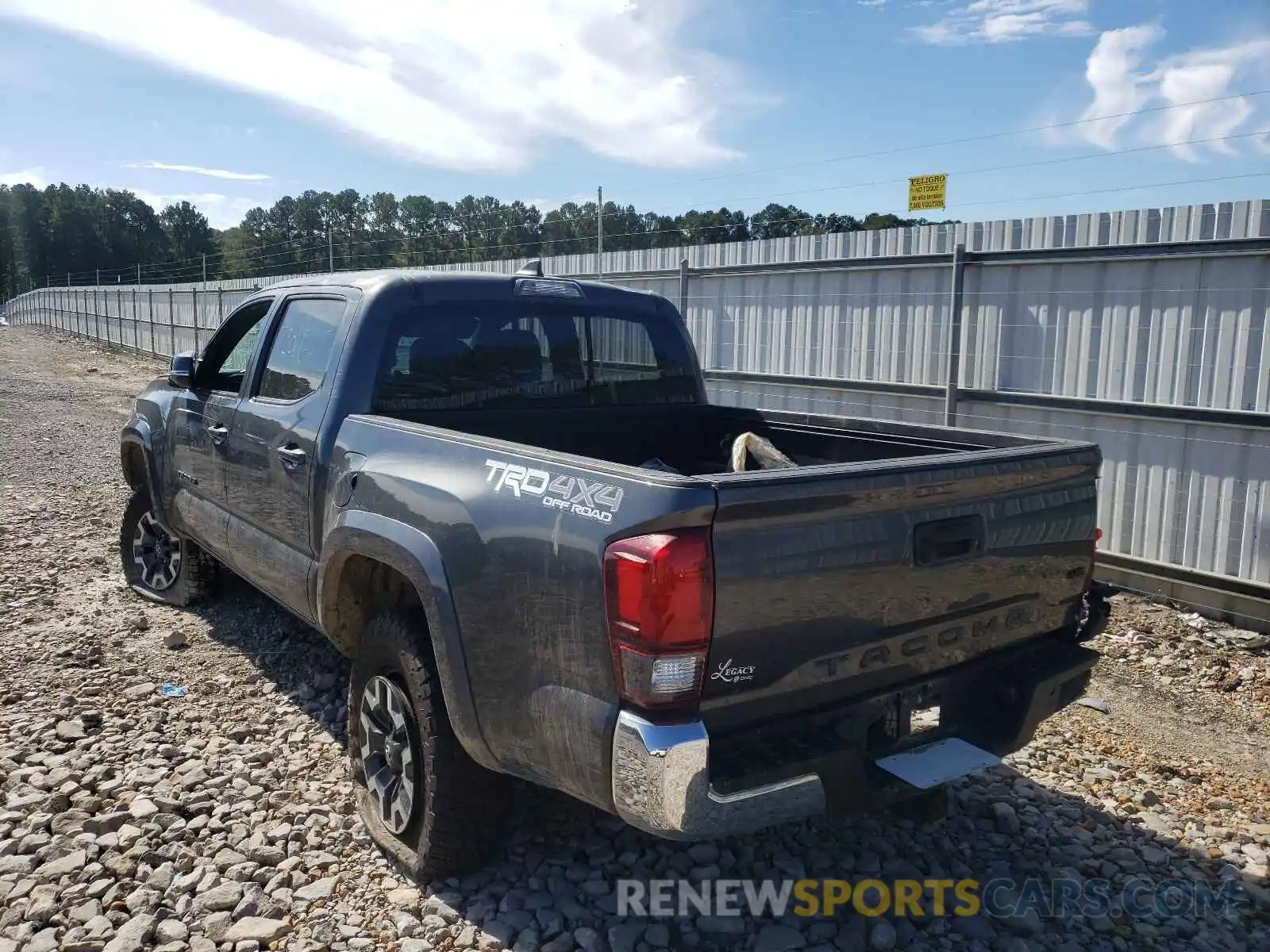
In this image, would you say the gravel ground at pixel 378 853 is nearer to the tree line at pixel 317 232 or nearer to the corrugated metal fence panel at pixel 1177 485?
the corrugated metal fence panel at pixel 1177 485

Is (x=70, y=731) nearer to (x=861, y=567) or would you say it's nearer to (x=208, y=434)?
(x=208, y=434)

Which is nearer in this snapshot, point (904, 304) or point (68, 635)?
point (68, 635)

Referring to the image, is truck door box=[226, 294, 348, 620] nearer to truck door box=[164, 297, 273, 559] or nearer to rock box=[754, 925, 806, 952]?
truck door box=[164, 297, 273, 559]

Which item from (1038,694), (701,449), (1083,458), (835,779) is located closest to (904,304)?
(701,449)

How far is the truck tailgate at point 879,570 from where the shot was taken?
2.37 metres

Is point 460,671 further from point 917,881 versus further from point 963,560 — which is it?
point 917,881

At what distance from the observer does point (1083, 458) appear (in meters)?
3.26

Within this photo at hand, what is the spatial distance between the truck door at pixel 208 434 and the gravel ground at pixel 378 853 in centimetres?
75

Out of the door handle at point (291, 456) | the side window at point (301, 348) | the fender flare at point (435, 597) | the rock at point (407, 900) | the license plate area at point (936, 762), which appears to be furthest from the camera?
the side window at point (301, 348)

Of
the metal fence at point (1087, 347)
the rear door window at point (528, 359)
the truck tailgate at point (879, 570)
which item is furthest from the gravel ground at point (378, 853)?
the rear door window at point (528, 359)

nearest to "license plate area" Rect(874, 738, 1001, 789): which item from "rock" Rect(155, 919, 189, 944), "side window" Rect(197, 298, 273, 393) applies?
"rock" Rect(155, 919, 189, 944)

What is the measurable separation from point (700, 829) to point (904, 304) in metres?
6.34

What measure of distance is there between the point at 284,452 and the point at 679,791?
2.42 m

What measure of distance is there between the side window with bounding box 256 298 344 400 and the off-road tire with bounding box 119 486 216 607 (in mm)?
1864
